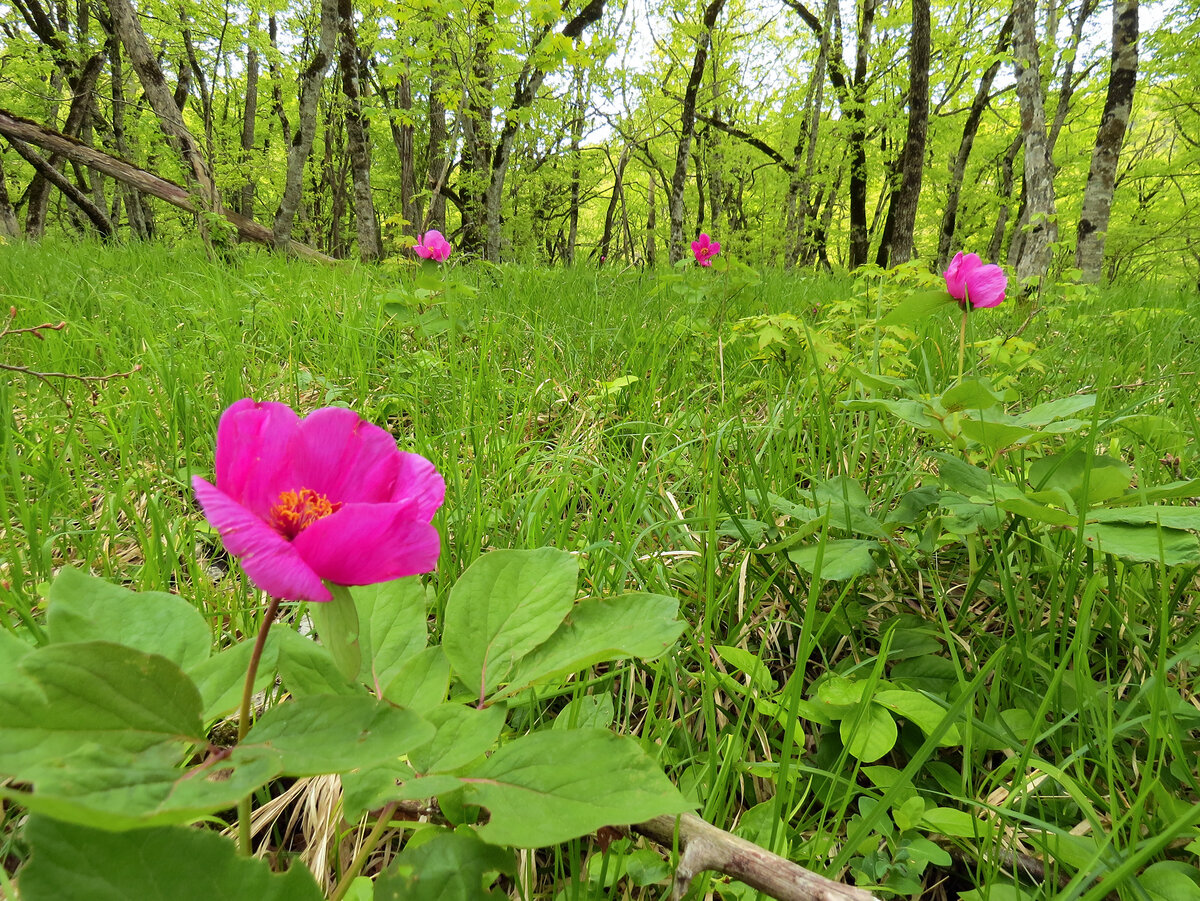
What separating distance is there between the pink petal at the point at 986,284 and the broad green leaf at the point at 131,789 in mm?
1669

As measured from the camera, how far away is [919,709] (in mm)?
826

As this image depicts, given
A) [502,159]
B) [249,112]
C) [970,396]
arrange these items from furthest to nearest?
[249,112] → [502,159] → [970,396]

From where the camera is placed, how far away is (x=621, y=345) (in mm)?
2727

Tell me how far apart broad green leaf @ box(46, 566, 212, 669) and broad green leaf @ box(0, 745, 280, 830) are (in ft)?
0.55

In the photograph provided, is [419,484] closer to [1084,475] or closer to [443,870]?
[443,870]

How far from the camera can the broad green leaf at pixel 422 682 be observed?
1.67 ft

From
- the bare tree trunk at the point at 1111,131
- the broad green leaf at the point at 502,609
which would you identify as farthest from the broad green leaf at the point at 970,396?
the bare tree trunk at the point at 1111,131

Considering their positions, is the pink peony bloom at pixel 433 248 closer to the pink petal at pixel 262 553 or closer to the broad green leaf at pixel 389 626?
the broad green leaf at pixel 389 626

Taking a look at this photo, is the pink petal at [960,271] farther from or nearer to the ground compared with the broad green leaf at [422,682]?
farther from the ground

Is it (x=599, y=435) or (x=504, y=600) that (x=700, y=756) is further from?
(x=599, y=435)

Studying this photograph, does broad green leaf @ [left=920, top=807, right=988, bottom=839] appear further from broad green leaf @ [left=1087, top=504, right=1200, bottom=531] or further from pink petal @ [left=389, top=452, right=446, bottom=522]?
pink petal @ [left=389, top=452, right=446, bottom=522]

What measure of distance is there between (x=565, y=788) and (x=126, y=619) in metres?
0.40

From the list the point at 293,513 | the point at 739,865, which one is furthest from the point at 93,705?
the point at 739,865

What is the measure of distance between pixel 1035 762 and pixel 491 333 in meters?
2.12
